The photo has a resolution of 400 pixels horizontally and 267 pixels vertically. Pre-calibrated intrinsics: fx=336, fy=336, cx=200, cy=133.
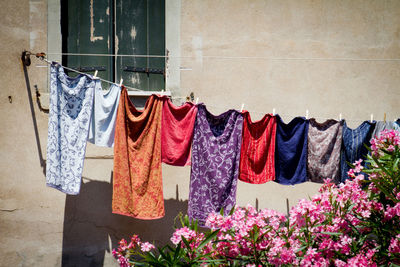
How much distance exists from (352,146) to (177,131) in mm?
2099

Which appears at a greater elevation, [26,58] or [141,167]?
[26,58]

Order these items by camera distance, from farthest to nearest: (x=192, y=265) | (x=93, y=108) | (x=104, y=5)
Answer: (x=104, y=5), (x=93, y=108), (x=192, y=265)

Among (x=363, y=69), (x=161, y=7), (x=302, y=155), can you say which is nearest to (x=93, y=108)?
(x=161, y=7)

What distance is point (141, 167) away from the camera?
3775mm

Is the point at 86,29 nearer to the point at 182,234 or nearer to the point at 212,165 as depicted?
the point at 212,165

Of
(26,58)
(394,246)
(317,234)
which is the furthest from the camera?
(26,58)

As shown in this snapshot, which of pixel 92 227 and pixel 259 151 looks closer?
pixel 259 151

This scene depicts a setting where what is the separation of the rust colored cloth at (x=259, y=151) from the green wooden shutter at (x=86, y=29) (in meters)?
2.13

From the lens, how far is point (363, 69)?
4.65 m

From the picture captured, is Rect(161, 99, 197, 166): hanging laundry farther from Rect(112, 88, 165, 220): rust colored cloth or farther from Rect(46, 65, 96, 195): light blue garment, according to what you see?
Rect(46, 65, 96, 195): light blue garment

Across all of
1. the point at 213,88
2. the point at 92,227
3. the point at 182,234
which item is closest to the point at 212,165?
the point at 213,88

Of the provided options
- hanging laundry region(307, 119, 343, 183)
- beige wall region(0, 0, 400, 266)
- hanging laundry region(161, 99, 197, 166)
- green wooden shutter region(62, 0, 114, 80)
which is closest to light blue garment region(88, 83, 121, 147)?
hanging laundry region(161, 99, 197, 166)

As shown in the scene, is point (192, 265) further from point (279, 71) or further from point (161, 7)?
point (161, 7)

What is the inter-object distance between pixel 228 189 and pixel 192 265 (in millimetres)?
1518
